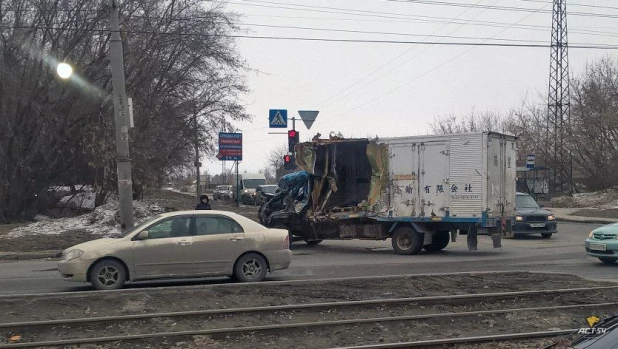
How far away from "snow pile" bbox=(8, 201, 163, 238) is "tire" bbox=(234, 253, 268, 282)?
9.94m

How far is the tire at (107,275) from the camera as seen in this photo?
415 inches

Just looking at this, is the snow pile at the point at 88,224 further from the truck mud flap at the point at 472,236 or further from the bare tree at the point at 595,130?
the bare tree at the point at 595,130

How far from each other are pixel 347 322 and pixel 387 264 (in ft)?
21.4

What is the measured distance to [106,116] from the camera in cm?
2355

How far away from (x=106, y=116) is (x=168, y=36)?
5.07 meters

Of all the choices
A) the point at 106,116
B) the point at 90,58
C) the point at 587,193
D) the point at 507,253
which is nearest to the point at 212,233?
the point at 507,253

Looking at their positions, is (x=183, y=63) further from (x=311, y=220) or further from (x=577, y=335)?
(x=577, y=335)

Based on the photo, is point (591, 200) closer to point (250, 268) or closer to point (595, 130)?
point (595, 130)

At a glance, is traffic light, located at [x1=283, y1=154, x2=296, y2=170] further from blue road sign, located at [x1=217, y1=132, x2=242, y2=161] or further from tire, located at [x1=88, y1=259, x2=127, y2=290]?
tire, located at [x1=88, y1=259, x2=127, y2=290]

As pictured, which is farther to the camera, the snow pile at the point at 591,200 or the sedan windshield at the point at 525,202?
the snow pile at the point at 591,200

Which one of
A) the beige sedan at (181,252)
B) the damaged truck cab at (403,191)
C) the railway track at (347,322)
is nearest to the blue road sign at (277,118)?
the damaged truck cab at (403,191)

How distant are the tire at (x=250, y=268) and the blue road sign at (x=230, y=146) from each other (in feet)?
58.7

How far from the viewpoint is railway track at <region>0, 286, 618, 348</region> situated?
25.5 feet

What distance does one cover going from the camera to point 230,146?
29344 mm
